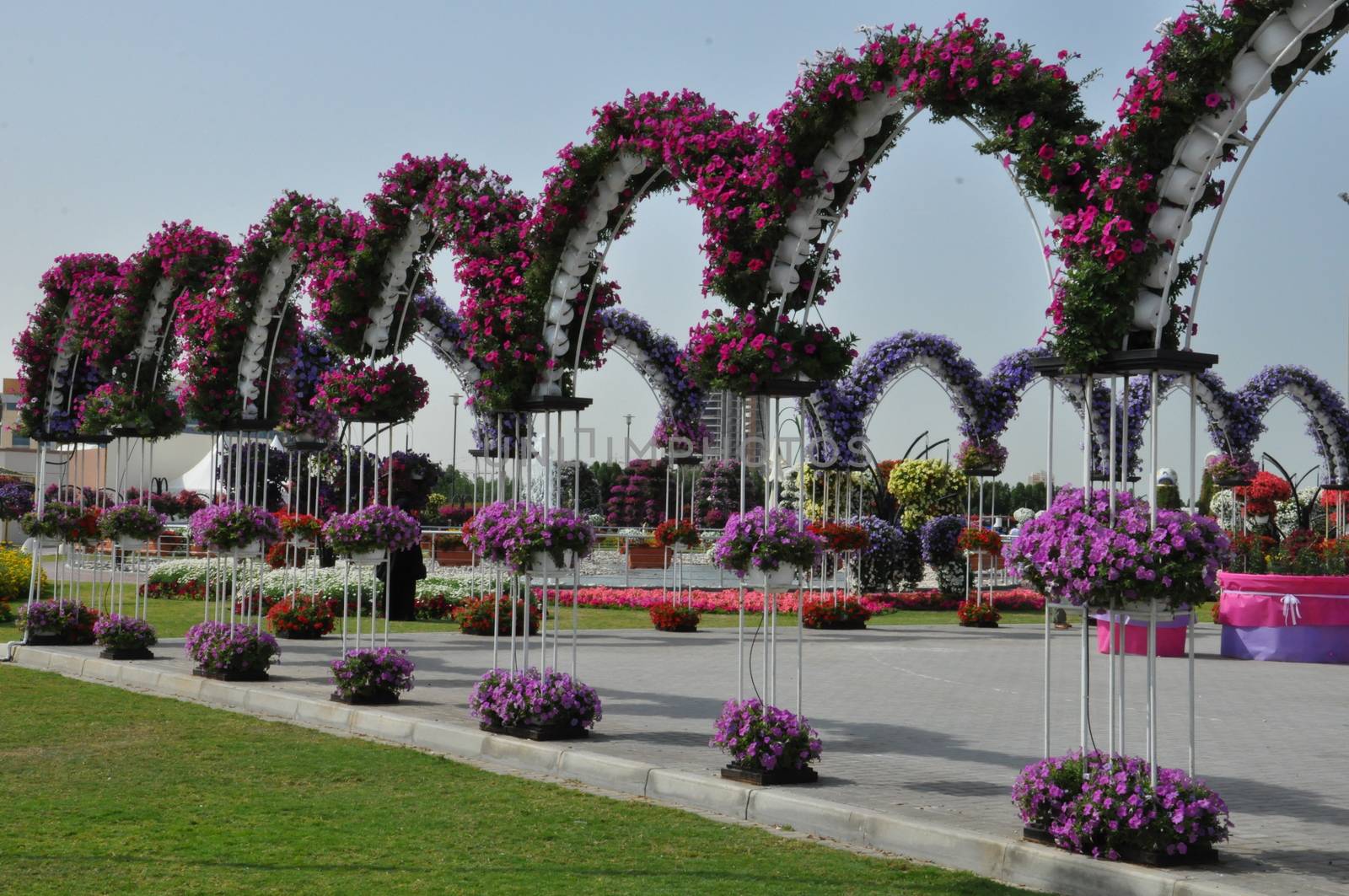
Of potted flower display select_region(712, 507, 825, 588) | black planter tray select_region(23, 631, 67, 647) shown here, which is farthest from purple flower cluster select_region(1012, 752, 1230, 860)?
black planter tray select_region(23, 631, 67, 647)

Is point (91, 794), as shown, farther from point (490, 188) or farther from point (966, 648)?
point (966, 648)

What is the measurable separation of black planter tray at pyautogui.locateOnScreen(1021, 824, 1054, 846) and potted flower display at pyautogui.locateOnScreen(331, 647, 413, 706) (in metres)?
6.57

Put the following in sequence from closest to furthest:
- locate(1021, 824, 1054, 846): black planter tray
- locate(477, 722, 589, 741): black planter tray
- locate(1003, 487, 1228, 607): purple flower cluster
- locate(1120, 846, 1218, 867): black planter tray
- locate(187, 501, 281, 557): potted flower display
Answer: locate(1120, 846, 1218, 867): black planter tray, locate(1003, 487, 1228, 607): purple flower cluster, locate(1021, 824, 1054, 846): black planter tray, locate(477, 722, 589, 741): black planter tray, locate(187, 501, 281, 557): potted flower display

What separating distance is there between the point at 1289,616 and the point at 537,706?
38.4ft

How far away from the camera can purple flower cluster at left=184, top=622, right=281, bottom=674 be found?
13508 millimetres

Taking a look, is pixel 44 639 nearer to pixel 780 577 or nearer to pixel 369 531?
pixel 369 531

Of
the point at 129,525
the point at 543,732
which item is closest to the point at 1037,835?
the point at 543,732

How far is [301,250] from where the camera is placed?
13477mm

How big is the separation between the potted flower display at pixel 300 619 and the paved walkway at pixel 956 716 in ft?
1.72

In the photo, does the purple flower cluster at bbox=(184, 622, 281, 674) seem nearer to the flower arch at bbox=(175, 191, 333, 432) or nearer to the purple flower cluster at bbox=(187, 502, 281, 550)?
the purple flower cluster at bbox=(187, 502, 281, 550)

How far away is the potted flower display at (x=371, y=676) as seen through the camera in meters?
11.9

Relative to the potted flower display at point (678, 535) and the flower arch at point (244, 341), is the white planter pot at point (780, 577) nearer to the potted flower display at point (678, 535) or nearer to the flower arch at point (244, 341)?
the flower arch at point (244, 341)

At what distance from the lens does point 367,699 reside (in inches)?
468

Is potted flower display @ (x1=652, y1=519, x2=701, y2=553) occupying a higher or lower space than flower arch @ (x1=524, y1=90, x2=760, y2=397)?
lower
